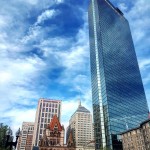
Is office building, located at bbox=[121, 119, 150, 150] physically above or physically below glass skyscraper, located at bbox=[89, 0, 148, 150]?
below

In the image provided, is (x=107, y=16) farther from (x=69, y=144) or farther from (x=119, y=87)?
(x=69, y=144)

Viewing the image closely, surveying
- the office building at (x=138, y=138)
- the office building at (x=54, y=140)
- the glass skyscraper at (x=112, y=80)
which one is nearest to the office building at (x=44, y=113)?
the office building at (x=54, y=140)

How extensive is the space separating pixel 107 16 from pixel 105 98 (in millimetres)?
62442

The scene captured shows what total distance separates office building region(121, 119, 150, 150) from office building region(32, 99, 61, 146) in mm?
101685

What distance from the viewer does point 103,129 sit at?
3413 inches

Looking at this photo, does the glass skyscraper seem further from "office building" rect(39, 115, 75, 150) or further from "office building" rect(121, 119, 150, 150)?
"office building" rect(39, 115, 75, 150)

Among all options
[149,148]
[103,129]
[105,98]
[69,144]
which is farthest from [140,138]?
[69,144]

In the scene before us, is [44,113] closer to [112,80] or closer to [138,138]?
[112,80]

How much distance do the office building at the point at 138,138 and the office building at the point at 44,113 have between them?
10168cm

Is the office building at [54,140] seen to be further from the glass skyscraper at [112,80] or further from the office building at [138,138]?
the office building at [138,138]

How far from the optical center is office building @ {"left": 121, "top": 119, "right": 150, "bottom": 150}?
6562 cm

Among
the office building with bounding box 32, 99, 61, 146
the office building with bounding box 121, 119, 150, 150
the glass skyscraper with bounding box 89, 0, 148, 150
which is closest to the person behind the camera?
the office building with bounding box 121, 119, 150, 150

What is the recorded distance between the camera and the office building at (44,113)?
16602cm

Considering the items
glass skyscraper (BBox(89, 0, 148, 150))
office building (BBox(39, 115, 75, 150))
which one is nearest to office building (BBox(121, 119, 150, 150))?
glass skyscraper (BBox(89, 0, 148, 150))
